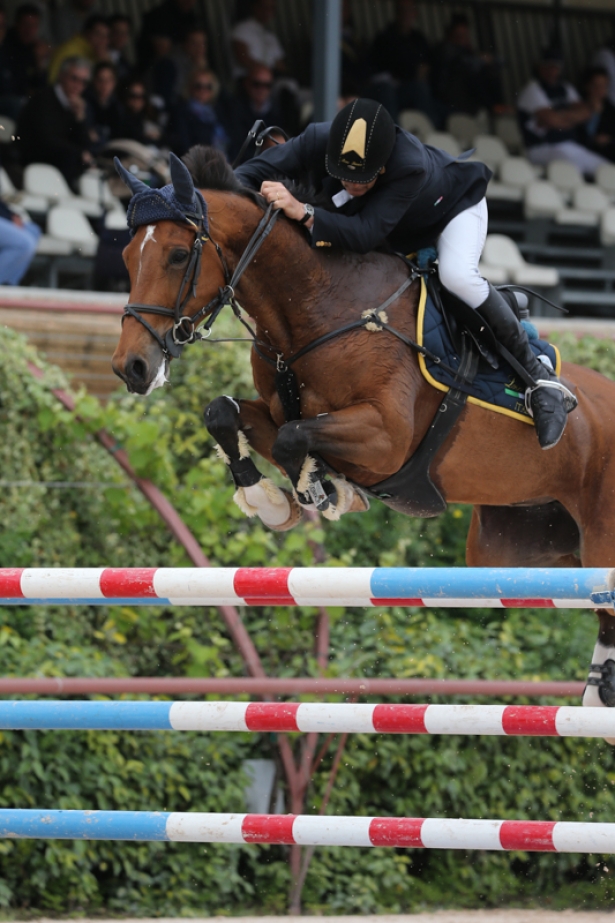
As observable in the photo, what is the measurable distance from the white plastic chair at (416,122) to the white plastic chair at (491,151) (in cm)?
61

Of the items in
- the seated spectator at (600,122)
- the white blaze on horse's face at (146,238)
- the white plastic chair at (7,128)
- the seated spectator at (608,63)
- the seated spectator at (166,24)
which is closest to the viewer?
the white blaze on horse's face at (146,238)

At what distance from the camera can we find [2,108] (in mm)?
10242

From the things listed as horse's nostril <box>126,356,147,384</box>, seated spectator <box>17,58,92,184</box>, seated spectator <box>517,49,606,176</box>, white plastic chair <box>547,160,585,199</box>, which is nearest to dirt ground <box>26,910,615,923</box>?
horse's nostril <box>126,356,147,384</box>

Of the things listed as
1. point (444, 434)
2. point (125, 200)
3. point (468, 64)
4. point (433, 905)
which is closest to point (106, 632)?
point (433, 905)

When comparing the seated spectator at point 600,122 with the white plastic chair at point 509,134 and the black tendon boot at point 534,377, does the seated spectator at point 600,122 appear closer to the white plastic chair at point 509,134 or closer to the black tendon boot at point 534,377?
the white plastic chair at point 509,134

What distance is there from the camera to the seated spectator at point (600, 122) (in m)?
13.1

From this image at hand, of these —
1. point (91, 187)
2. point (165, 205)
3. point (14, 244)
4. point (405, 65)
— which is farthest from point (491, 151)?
point (165, 205)

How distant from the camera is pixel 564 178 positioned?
1249cm

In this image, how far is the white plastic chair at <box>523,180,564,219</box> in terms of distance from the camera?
12.0 metres

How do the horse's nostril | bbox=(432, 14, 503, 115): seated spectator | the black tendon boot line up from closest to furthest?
the horse's nostril < the black tendon boot < bbox=(432, 14, 503, 115): seated spectator

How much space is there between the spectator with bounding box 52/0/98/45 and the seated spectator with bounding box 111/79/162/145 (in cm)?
186

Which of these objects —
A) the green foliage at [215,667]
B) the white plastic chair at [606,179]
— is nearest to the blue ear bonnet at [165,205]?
the green foliage at [215,667]

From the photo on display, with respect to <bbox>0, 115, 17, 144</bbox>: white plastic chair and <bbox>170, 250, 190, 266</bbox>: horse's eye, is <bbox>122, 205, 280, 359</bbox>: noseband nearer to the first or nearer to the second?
<bbox>170, 250, 190, 266</bbox>: horse's eye

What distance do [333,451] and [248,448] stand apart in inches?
17.8
